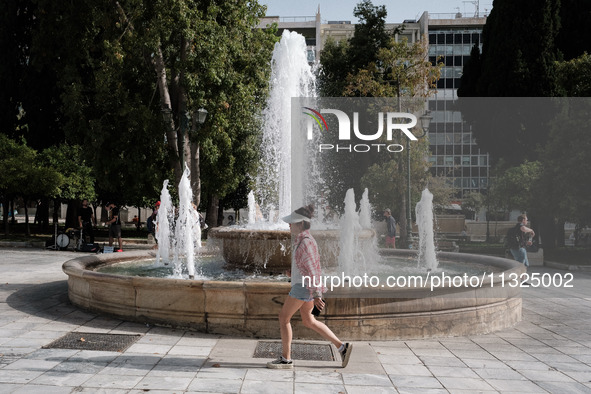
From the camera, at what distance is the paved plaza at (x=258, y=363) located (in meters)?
4.96

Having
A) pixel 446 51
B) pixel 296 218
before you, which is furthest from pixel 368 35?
pixel 446 51

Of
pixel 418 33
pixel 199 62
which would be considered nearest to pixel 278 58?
pixel 199 62

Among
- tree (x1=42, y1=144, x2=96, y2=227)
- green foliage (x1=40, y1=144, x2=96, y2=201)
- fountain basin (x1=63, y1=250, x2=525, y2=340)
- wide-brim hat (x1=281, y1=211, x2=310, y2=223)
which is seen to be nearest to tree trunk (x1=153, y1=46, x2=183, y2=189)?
green foliage (x1=40, y1=144, x2=96, y2=201)

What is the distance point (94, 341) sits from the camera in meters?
6.42

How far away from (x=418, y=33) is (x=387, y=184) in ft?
156

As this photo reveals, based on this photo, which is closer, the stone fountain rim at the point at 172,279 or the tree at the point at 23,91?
the stone fountain rim at the point at 172,279

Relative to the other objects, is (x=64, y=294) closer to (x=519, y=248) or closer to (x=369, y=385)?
(x=369, y=385)

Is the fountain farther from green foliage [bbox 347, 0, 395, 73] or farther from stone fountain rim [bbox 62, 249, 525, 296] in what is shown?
green foliage [bbox 347, 0, 395, 73]

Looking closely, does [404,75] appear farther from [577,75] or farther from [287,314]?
[287,314]

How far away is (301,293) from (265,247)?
4.06 meters

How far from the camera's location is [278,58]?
15.4 metres

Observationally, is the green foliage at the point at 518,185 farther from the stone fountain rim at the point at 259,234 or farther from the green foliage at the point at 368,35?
the stone fountain rim at the point at 259,234

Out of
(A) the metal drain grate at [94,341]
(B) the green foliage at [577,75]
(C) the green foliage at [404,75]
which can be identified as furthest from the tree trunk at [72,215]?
(B) the green foliage at [577,75]

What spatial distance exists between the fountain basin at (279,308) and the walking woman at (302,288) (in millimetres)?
1315
